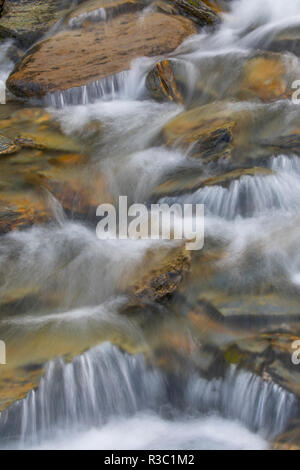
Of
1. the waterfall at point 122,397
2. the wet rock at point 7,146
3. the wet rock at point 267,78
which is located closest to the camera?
the waterfall at point 122,397

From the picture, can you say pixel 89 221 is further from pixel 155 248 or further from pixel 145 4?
pixel 145 4

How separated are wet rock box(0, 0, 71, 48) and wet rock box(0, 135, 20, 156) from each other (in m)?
4.38

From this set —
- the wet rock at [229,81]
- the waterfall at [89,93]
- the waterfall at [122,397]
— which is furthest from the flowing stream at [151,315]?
the waterfall at [89,93]

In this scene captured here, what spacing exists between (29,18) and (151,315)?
8.33 m

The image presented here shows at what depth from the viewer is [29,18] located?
419 inches

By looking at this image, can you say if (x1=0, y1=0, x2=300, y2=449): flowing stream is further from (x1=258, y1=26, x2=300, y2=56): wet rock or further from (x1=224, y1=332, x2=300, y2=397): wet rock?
(x1=258, y1=26, x2=300, y2=56): wet rock

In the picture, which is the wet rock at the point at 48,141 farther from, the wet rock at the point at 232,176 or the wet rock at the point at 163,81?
the wet rock at the point at 232,176

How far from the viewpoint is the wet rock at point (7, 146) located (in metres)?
6.80

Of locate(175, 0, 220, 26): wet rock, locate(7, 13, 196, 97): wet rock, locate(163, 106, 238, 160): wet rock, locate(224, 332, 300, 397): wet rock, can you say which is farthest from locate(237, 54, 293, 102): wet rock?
locate(224, 332, 300, 397): wet rock

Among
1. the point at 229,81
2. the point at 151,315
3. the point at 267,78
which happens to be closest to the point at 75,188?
the point at 151,315

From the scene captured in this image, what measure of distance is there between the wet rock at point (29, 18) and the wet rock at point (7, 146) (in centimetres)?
438

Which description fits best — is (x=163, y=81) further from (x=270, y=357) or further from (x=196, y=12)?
(x=270, y=357)

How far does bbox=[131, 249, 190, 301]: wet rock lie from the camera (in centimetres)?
484

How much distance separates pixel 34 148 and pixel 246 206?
9.98ft
